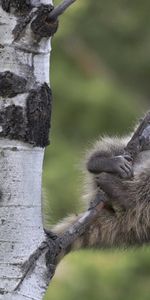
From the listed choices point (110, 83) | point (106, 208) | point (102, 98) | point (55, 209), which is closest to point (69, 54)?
point (110, 83)

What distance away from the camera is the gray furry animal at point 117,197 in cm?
303

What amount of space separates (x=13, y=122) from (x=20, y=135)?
1.3 inches

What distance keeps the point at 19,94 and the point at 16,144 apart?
105 mm

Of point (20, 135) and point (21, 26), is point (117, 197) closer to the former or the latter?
point (20, 135)

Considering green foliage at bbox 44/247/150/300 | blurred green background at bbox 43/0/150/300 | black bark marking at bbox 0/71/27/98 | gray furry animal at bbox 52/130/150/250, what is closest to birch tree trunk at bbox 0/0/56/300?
black bark marking at bbox 0/71/27/98

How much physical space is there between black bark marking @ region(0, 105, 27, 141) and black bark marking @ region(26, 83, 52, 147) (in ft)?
0.05

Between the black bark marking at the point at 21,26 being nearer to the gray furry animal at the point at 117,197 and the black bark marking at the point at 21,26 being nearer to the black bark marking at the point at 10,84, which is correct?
the black bark marking at the point at 10,84

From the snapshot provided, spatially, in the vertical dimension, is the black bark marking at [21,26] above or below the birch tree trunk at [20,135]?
above

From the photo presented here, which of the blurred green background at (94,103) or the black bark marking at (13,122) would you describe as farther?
the blurred green background at (94,103)

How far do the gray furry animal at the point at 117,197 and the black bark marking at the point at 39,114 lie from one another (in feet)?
1.21

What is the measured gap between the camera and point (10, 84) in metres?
2.59

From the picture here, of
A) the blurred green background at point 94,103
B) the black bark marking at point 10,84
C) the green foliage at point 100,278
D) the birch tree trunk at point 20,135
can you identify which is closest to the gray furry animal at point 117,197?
the birch tree trunk at point 20,135

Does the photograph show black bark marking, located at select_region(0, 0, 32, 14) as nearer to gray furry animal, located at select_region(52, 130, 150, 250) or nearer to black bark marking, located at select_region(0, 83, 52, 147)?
black bark marking, located at select_region(0, 83, 52, 147)

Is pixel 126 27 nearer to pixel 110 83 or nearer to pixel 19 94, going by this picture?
pixel 110 83
